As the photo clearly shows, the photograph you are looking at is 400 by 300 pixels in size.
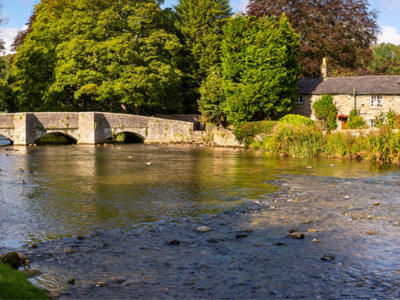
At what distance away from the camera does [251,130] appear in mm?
37031

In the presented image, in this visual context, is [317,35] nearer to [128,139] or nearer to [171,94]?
[171,94]

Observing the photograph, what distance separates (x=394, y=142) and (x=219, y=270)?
19756 mm

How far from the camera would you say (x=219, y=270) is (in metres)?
7.99

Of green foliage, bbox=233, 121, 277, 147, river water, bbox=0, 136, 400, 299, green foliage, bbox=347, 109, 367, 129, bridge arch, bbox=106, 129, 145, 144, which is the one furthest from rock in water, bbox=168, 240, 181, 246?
bridge arch, bbox=106, 129, 145, 144

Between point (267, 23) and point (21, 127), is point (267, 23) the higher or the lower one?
the higher one

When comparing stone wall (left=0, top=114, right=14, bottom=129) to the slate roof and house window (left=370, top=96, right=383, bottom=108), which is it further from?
house window (left=370, top=96, right=383, bottom=108)

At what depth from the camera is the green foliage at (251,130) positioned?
35606 mm

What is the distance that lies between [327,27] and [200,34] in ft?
44.7

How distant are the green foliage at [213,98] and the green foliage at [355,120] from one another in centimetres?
1154

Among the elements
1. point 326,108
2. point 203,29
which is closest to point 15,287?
point 326,108

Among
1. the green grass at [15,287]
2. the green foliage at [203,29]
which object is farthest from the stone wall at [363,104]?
the green grass at [15,287]

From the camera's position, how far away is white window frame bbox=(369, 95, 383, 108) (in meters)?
42.0

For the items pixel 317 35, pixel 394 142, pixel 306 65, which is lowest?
pixel 394 142

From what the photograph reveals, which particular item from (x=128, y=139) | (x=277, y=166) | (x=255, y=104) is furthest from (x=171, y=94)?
(x=277, y=166)
